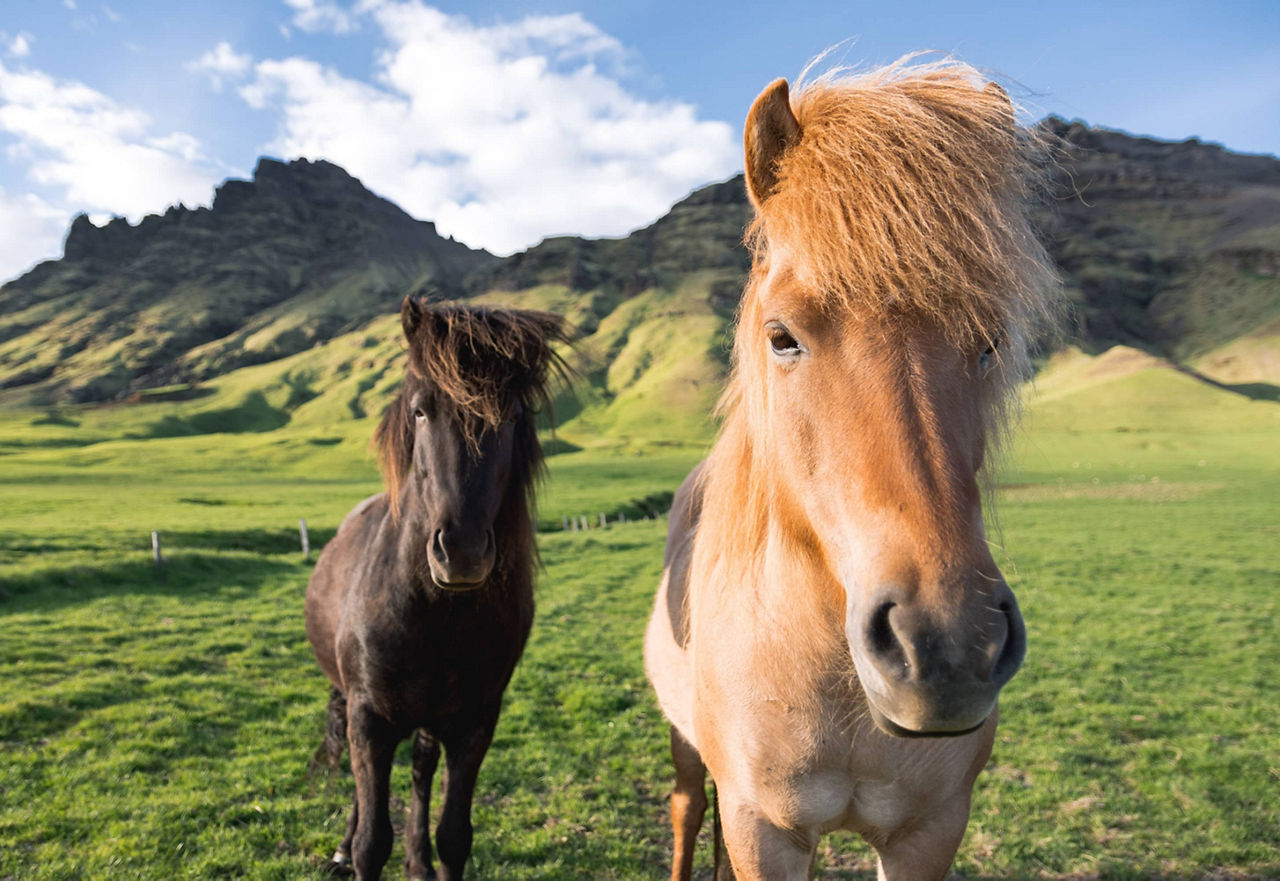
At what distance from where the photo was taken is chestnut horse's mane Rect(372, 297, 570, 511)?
3.39 m

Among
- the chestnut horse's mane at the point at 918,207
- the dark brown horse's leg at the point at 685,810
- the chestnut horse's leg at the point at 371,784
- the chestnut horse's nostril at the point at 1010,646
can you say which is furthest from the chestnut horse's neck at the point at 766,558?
A: the chestnut horse's leg at the point at 371,784

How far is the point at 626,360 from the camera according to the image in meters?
127

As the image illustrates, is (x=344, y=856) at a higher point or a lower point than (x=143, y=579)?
higher

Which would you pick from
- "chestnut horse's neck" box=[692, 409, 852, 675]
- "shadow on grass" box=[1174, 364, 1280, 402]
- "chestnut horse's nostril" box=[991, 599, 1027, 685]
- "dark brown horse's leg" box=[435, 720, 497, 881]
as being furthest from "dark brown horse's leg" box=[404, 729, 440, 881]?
"shadow on grass" box=[1174, 364, 1280, 402]

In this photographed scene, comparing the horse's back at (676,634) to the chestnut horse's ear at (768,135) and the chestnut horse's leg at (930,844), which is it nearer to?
the chestnut horse's leg at (930,844)

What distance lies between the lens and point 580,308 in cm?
15350

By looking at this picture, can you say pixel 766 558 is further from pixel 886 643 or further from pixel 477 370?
pixel 477 370

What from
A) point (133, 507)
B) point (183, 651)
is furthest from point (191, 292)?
point (183, 651)

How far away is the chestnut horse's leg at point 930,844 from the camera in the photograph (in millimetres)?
2344

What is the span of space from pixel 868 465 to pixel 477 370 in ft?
8.06

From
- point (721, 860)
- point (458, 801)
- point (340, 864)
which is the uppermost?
point (458, 801)

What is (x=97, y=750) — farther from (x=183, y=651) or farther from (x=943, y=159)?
(x=943, y=159)

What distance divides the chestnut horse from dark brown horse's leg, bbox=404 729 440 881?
239cm

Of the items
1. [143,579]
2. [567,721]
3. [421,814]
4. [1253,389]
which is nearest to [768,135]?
[421,814]
